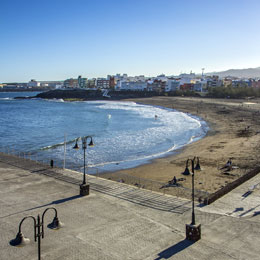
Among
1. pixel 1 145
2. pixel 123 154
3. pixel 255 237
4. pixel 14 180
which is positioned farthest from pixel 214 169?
pixel 1 145

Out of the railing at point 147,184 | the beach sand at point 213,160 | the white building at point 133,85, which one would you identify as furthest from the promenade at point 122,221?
the white building at point 133,85

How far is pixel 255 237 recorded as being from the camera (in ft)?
38.6

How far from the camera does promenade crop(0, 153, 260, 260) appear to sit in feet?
35.2

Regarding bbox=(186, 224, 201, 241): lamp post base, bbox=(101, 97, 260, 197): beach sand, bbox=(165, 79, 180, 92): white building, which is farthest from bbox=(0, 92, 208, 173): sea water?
bbox=(165, 79, 180, 92): white building

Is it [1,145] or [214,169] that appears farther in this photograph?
[1,145]

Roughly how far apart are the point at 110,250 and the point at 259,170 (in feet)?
44.0

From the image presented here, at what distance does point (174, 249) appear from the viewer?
35.8ft

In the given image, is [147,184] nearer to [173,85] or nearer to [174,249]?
[174,249]

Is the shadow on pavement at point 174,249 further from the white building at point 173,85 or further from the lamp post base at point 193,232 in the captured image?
the white building at point 173,85

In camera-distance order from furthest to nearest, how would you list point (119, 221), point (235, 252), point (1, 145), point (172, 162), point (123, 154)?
1. point (1, 145)
2. point (123, 154)
3. point (172, 162)
4. point (119, 221)
5. point (235, 252)

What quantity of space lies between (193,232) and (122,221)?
323cm

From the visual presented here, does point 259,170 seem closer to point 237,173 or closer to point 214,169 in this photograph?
point 237,173

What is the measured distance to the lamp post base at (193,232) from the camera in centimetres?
1136

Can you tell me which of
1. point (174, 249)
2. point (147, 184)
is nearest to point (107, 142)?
point (147, 184)
